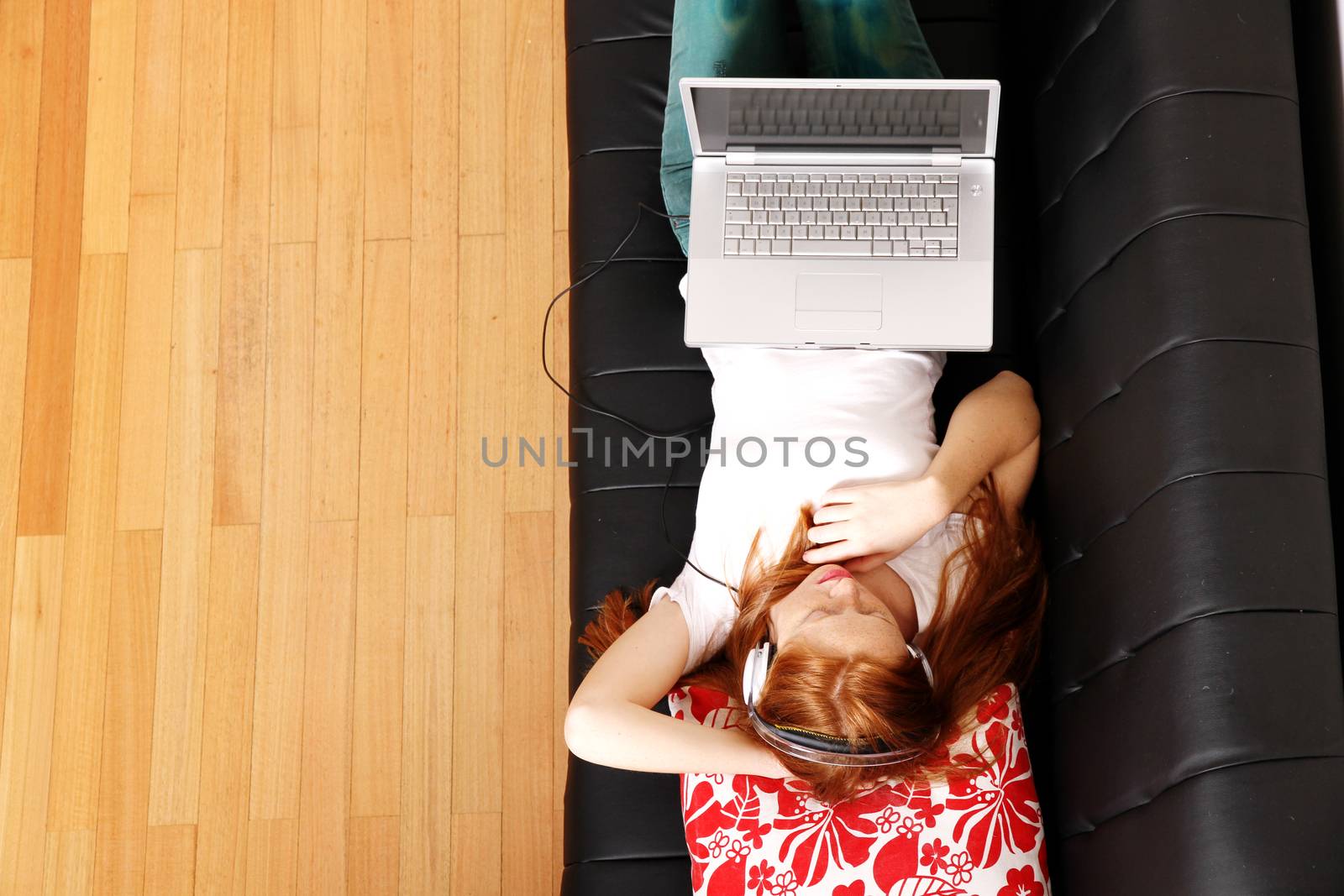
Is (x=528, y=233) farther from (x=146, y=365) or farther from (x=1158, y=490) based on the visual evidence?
(x=1158, y=490)

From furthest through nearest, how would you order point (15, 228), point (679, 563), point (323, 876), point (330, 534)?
point (15, 228), point (330, 534), point (323, 876), point (679, 563)

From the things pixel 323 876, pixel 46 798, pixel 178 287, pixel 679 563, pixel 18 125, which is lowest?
pixel 323 876

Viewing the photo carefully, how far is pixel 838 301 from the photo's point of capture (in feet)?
4.78

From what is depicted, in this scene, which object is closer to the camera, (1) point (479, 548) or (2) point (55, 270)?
(1) point (479, 548)

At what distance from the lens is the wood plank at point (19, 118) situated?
7.39ft

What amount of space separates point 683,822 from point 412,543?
0.86 m

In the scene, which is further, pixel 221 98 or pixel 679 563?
pixel 221 98

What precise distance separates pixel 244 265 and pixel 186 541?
0.56 metres

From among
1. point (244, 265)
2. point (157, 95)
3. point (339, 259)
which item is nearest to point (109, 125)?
point (157, 95)

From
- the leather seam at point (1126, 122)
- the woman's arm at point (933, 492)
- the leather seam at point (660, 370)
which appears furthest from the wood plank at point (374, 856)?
the leather seam at point (1126, 122)

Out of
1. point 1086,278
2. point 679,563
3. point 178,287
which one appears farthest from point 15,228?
point 1086,278

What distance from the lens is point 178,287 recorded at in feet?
7.24

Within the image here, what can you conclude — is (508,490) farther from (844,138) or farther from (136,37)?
(136,37)

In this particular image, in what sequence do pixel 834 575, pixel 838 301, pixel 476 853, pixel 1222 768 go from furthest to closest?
pixel 476 853, pixel 838 301, pixel 834 575, pixel 1222 768
